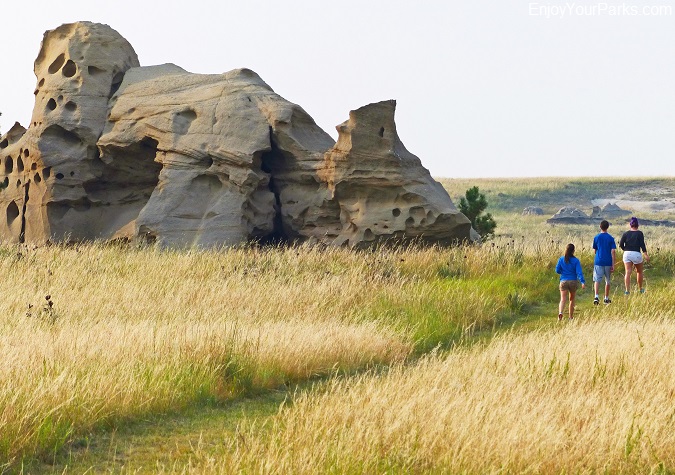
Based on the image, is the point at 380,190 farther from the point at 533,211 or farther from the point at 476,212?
the point at 533,211

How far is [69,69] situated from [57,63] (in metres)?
0.52

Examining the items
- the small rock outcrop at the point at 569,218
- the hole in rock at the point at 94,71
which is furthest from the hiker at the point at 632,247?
the small rock outcrop at the point at 569,218

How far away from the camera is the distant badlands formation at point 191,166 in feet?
64.4

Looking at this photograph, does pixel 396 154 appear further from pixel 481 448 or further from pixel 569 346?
pixel 481 448

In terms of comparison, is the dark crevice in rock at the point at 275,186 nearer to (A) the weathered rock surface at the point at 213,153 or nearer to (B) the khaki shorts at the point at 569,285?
(A) the weathered rock surface at the point at 213,153

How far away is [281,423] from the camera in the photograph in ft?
20.5

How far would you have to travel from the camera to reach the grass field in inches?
215

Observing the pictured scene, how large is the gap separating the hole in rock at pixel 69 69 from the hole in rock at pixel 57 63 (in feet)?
0.60

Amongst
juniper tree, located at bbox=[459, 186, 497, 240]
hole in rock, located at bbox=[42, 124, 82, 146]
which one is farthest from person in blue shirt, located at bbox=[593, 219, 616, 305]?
hole in rock, located at bbox=[42, 124, 82, 146]

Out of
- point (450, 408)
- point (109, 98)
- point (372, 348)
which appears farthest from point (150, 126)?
point (450, 408)

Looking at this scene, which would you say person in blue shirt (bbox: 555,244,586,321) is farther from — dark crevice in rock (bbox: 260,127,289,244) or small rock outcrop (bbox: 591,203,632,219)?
small rock outcrop (bbox: 591,203,632,219)

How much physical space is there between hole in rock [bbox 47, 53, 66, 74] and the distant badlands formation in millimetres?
37

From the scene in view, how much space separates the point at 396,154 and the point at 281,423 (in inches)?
550

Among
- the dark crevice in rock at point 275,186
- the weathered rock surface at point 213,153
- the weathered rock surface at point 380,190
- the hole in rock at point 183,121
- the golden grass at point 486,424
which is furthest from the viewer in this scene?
the dark crevice in rock at point 275,186
